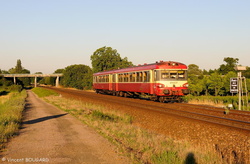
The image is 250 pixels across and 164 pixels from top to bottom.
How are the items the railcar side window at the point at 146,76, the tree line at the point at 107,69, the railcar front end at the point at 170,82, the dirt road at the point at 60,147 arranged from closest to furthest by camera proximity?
the dirt road at the point at 60,147 < the railcar front end at the point at 170,82 < the railcar side window at the point at 146,76 < the tree line at the point at 107,69

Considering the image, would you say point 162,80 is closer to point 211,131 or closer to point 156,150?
point 211,131

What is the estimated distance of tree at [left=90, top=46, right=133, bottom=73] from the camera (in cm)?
7588

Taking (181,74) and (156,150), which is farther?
(181,74)

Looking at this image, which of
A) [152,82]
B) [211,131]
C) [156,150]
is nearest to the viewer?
[156,150]

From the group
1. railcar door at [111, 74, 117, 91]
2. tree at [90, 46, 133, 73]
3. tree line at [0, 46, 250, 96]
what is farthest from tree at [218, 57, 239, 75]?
railcar door at [111, 74, 117, 91]

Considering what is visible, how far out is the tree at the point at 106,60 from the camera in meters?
75.9

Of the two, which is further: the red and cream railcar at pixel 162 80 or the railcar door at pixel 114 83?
the railcar door at pixel 114 83

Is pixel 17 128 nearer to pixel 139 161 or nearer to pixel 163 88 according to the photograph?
pixel 139 161

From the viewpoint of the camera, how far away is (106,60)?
7600cm

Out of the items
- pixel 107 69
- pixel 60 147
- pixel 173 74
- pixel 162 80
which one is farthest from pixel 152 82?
pixel 107 69

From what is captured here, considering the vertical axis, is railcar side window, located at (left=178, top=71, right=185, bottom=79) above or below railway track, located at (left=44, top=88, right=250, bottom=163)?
above

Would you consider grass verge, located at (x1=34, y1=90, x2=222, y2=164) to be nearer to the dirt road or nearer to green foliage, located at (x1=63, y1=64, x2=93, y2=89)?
the dirt road

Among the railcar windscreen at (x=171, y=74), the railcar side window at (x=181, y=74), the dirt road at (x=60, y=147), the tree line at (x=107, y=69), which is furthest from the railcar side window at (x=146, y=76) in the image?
the tree line at (x=107, y=69)

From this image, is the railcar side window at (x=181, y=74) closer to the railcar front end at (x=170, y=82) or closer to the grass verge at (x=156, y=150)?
the railcar front end at (x=170, y=82)
